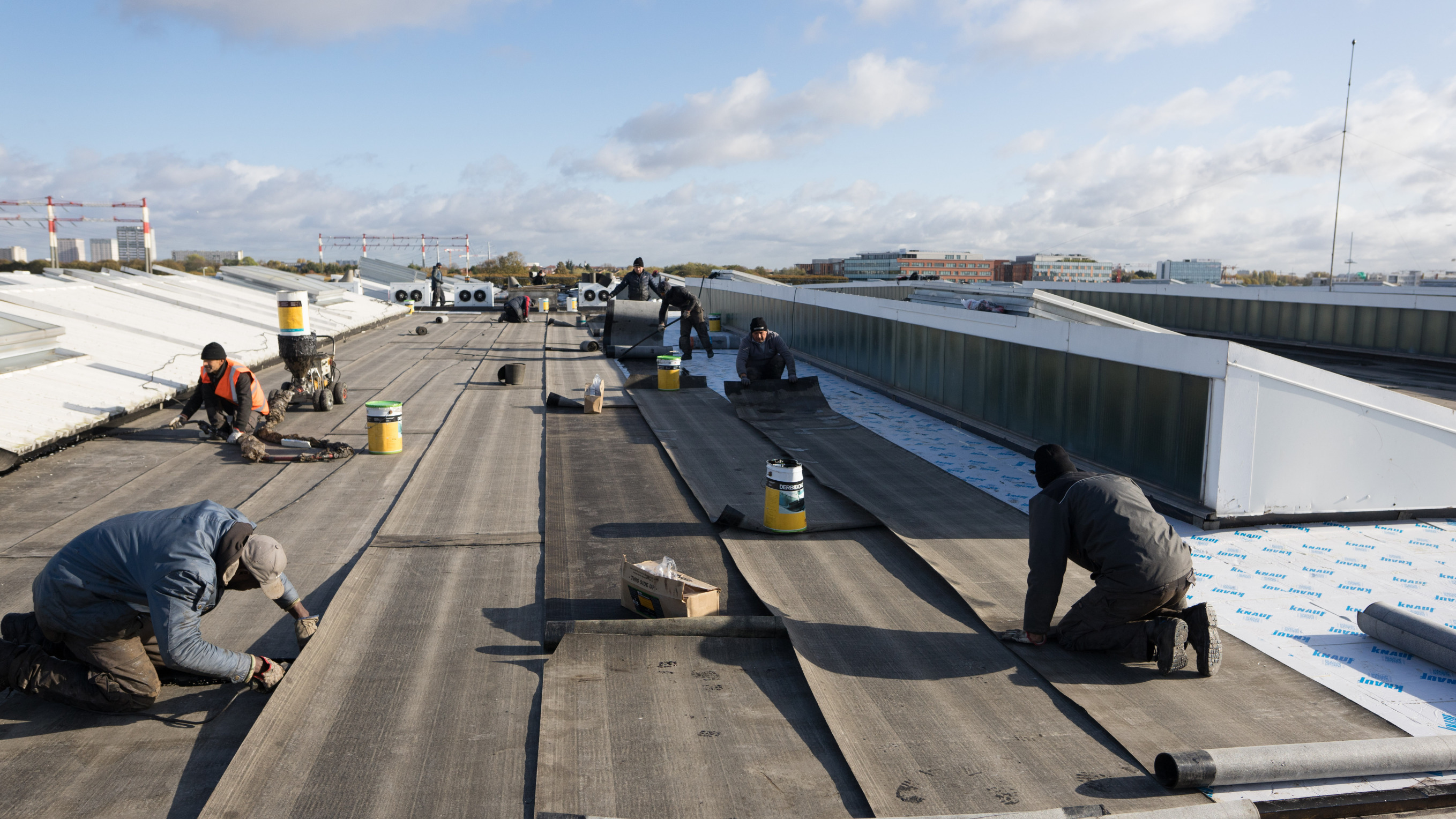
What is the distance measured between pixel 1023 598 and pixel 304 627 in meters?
4.13

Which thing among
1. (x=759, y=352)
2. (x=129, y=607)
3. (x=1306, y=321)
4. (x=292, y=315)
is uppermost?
(x=292, y=315)

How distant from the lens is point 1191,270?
200 feet

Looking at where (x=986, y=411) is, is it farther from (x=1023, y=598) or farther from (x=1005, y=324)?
(x=1023, y=598)

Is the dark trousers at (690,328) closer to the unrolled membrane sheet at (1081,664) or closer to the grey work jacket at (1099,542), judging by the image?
the unrolled membrane sheet at (1081,664)

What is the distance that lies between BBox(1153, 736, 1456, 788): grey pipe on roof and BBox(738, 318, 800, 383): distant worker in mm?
9353

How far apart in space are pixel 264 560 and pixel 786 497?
11.9ft

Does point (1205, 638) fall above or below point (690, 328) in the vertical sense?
below

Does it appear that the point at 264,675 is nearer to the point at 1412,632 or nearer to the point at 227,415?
the point at 1412,632

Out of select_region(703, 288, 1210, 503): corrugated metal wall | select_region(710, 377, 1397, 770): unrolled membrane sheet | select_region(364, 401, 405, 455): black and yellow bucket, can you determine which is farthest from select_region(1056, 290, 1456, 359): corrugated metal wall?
select_region(364, 401, 405, 455): black and yellow bucket

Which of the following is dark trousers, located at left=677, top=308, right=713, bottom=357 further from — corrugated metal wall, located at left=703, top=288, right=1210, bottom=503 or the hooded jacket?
the hooded jacket

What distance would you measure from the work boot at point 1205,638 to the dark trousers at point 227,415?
8.97m

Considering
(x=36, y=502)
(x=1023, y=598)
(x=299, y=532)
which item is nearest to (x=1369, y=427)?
(x=1023, y=598)

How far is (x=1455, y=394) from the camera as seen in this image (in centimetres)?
1263

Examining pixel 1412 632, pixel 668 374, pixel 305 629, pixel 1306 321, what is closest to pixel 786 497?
pixel 305 629
